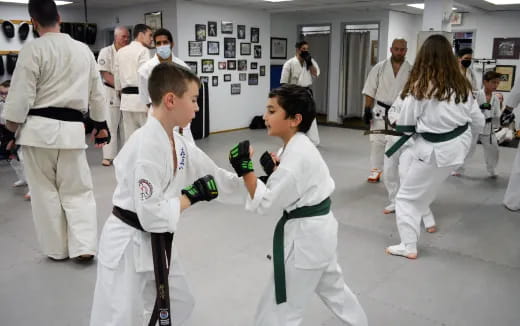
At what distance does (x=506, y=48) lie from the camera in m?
8.16

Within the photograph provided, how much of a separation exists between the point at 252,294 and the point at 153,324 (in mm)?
967

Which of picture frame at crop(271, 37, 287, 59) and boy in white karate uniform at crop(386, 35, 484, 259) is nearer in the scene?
boy in white karate uniform at crop(386, 35, 484, 259)

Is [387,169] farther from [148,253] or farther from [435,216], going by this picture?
[148,253]

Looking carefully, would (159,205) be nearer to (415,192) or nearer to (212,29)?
(415,192)

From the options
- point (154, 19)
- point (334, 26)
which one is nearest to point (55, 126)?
point (154, 19)

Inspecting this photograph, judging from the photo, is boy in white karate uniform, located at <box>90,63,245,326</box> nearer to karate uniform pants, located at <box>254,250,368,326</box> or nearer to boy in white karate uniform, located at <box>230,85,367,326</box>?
boy in white karate uniform, located at <box>230,85,367,326</box>

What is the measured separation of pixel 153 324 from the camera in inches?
64.8

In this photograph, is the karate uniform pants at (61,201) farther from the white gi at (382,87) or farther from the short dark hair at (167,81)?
the white gi at (382,87)

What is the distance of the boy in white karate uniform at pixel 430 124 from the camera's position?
2.87 m

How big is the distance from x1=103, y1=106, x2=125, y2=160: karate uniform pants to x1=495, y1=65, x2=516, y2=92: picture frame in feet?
22.3

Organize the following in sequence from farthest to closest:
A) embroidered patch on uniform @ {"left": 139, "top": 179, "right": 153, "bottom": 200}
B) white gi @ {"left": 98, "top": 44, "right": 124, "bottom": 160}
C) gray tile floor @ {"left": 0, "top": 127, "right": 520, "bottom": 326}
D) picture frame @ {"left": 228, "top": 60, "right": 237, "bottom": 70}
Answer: picture frame @ {"left": 228, "top": 60, "right": 237, "bottom": 70}, white gi @ {"left": 98, "top": 44, "right": 124, "bottom": 160}, gray tile floor @ {"left": 0, "top": 127, "right": 520, "bottom": 326}, embroidered patch on uniform @ {"left": 139, "top": 179, "right": 153, "bottom": 200}

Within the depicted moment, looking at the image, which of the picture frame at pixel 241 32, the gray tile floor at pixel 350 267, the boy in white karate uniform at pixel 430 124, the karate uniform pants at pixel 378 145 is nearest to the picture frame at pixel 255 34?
the picture frame at pixel 241 32

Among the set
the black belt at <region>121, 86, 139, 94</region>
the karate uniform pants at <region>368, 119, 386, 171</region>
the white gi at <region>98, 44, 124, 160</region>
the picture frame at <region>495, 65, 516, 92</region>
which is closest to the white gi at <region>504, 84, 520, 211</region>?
the karate uniform pants at <region>368, 119, 386, 171</region>

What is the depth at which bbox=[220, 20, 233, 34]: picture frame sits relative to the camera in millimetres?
7914
